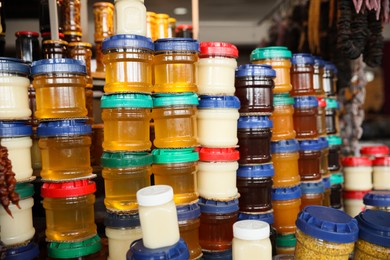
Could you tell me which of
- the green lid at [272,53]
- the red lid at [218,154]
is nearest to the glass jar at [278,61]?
the green lid at [272,53]

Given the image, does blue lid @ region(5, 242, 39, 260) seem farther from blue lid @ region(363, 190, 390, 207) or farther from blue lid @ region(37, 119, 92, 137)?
blue lid @ region(363, 190, 390, 207)

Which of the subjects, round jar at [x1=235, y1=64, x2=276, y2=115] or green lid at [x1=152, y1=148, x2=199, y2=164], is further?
round jar at [x1=235, y1=64, x2=276, y2=115]

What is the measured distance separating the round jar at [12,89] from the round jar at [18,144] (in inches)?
1.6

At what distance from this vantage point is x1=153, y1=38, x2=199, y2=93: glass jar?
5.32ft

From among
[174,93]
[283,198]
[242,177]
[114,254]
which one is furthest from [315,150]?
[114,254]

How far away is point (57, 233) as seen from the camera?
1.53 meters


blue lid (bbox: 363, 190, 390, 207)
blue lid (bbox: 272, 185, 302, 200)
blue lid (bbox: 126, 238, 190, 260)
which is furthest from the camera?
blue lid (bbox: 272, 185, 302, 200)

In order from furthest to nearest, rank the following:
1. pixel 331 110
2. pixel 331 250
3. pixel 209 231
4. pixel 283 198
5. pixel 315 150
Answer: pixel 331 110
pixel 315 150
pixel 283 198
pixel 209 231
pixel 331 250

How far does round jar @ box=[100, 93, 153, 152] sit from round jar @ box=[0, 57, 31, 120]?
314mm

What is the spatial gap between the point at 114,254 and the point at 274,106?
1109 millimetres

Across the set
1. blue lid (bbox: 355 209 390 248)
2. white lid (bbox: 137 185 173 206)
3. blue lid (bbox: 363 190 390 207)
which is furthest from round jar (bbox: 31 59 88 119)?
blue lid (bbox: 363 190 390 207)

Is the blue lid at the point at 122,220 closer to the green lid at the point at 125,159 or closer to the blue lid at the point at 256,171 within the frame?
the green lid at the point at 125,159

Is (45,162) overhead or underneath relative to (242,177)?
overhead

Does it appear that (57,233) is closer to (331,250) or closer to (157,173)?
(157,173)
